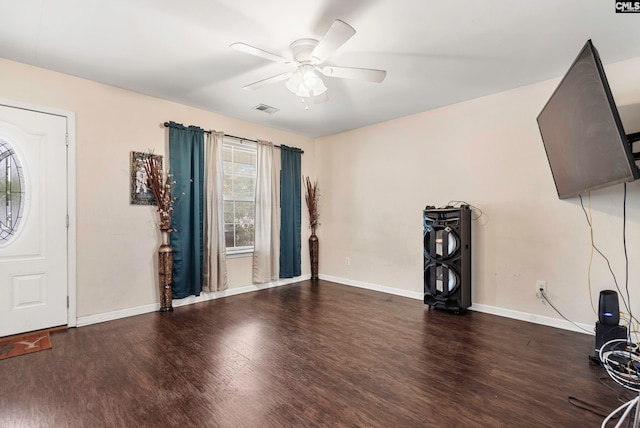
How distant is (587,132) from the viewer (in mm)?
1999

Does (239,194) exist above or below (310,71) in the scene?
below

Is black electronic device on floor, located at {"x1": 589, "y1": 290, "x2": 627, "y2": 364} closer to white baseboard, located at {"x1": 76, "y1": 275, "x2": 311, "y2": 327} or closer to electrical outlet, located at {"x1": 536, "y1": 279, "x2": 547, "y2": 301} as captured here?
electrical outlet, located at {"x1": 536, "y1": 279, "x2": 547, "y2": 301}

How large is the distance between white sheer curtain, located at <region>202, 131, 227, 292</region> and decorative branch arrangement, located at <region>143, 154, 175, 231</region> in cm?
50

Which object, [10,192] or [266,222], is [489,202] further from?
[10,192]

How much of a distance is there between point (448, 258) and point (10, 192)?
4503mm

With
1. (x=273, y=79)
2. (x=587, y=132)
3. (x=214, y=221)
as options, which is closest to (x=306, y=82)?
(x=273, y=79)

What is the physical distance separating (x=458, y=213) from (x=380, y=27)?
2152mm

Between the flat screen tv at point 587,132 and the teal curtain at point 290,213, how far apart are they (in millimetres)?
3460

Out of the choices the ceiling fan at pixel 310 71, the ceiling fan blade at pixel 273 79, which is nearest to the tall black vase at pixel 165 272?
the ceiling fan blade at pixel 273 79

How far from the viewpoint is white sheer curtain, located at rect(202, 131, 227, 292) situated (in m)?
3.96

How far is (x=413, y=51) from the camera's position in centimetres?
258

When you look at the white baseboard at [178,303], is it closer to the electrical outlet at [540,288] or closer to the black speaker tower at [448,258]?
the black speaker tower at [448,258]

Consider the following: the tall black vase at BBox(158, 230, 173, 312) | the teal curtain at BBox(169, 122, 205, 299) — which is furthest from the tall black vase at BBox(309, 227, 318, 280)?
the tall black vase at BBox(158, 230, 173, 312)

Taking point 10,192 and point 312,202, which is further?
point 312,202
